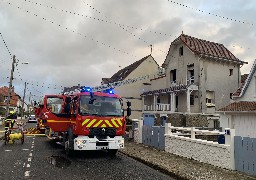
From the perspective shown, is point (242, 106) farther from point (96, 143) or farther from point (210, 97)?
point (96, 143)

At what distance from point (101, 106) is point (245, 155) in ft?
19.4

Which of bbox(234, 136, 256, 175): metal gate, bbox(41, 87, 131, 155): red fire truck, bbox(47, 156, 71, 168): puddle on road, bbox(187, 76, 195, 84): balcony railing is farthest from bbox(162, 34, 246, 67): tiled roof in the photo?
bbox(47, 156, 71, 168): puddle on road

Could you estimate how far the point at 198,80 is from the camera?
2898 centimetres

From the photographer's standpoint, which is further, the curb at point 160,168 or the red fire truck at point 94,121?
the red fire truck at point 94,121

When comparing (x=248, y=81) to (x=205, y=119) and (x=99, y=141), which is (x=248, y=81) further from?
(x=99, y=141)

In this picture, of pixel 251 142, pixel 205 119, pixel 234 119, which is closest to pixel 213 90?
pixel 205 119

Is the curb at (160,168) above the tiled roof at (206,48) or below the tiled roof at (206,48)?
below

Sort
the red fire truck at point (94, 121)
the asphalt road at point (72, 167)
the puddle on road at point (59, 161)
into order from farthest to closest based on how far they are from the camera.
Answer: the red fire truck at point (94, 121), the puddle on road at point (59, 161), the asphalt road at point (72, 167)

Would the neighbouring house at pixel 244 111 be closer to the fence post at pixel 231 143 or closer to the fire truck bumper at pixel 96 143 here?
the fence post at pixel 231 143

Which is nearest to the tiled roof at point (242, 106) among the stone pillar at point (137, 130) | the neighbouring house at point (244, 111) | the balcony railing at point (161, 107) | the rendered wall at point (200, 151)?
the neighbouring house at point (244, 111)

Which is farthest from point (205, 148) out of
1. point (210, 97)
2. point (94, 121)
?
point (210, 97)

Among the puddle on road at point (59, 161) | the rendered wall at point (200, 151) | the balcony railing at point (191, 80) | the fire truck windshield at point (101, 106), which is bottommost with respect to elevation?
the puddle on road at point (59, 161)

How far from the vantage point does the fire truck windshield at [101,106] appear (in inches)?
467

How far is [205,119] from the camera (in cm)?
2828
